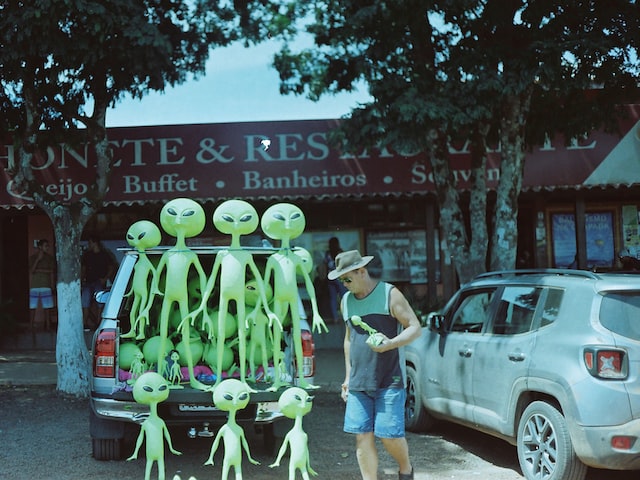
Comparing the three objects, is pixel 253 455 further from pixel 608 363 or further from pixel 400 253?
pixel 400 253

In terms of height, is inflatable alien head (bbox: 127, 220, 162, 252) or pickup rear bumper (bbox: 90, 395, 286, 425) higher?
inflatable alien head (bbox: 127, 220, 162, 252)

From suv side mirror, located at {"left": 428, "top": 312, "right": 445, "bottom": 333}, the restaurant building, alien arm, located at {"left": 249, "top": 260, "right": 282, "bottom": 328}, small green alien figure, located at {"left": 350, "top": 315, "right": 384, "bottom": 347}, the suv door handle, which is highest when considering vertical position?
the restaurant building

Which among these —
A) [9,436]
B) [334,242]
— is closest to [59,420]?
[9,436]

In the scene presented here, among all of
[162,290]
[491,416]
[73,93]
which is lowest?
[491,416]

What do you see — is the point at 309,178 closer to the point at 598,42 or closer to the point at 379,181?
the point at 379,181

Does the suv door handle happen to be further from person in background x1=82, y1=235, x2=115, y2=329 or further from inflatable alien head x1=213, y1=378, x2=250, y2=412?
person in background x1=82, y1=235, x2=115, y2=329

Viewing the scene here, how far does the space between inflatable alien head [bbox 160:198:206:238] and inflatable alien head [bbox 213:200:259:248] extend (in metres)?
0.19

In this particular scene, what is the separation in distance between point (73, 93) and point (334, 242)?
5961mm

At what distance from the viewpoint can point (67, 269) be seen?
9.52 metres

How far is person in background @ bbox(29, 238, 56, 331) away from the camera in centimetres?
1420

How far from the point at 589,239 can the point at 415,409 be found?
8.83 m

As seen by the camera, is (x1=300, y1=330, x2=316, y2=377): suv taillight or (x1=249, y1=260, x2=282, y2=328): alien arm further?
(x1=300, y1=330, x2=316, y2=377): suv taillight

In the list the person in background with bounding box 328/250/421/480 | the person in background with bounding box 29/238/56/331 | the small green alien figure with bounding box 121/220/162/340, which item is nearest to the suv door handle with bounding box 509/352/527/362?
the person in background with bounding box 328/250/421/480

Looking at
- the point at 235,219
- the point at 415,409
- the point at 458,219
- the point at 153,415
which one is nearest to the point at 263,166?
the point at 458,219
